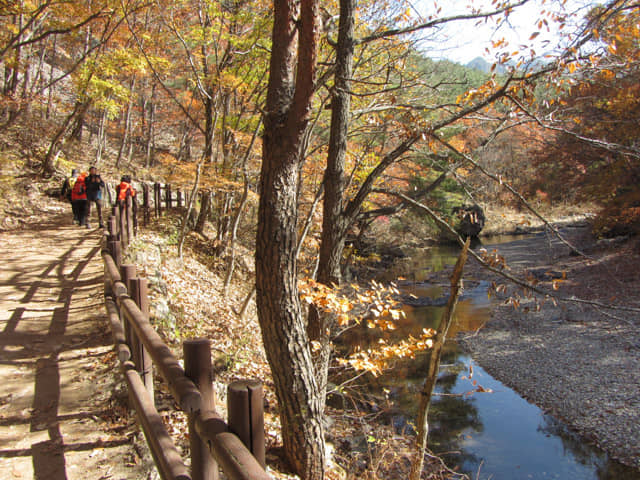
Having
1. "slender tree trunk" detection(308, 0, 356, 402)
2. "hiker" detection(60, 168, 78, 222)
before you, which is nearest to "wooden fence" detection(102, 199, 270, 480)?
"slender tree trunk" detection(308, 0, 356, 402)

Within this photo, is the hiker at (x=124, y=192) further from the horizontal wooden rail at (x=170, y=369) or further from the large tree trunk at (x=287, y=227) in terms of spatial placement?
the horizontal wooden rail at (x=170, y=369)

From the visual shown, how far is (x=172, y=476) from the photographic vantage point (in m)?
2.17

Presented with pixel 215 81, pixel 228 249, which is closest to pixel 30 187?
pixel 228 249

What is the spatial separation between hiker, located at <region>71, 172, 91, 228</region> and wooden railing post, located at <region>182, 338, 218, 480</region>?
41.9 feet

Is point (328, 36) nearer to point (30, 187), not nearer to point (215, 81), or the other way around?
point (215, 81)

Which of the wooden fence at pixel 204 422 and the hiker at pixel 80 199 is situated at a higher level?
the hiker at pixel 80 199

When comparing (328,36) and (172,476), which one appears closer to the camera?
(172,476)

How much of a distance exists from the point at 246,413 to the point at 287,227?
2.41m

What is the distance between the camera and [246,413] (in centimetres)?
189

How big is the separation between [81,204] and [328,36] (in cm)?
1044

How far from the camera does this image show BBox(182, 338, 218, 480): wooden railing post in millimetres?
2193

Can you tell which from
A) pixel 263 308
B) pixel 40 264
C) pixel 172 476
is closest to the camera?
pixel 172 476

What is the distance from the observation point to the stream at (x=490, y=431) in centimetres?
805

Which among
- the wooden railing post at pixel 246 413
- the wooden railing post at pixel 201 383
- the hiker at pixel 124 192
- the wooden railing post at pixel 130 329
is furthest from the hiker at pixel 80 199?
the wooden railing post at pixel 246 413
